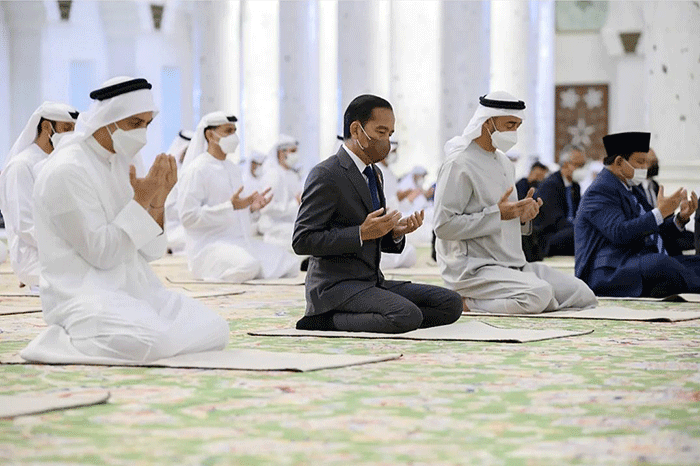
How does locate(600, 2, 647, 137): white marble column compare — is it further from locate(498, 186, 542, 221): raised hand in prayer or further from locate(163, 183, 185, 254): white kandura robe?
locate(498, 186, 542, 221): raised hand in prayer

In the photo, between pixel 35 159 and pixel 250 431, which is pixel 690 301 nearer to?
pixel 35 159

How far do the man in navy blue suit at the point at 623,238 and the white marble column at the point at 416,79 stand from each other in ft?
24.1

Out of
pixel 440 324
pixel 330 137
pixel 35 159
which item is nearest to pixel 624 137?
pixel 440 324

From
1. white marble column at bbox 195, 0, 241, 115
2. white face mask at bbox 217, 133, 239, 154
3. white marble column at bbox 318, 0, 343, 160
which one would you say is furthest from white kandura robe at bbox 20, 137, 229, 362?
white marble column at bbox 318, 0, 343, 160

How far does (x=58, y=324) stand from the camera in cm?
415

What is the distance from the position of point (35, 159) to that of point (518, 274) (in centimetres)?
270

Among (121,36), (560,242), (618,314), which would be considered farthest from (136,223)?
(121,36)

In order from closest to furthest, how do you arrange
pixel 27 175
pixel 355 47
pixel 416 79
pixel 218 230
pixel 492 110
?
pixel 492 110
pixel 27 175
pixel 218 230
pixel 355 47
pixel 416 79

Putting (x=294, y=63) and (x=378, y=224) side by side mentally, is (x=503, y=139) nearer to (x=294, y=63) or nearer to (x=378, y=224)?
(x=378, y=224)

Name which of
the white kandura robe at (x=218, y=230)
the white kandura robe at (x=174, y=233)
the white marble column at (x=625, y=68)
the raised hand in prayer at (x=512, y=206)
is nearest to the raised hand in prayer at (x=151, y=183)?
the raised hand in prayer at (x=512, y=206)

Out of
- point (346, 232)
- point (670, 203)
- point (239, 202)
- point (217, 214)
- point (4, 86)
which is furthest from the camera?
point (4, 86)

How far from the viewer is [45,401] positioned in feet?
10.7

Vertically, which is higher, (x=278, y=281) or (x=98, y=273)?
(x=98, y=273)

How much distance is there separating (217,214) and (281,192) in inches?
135
